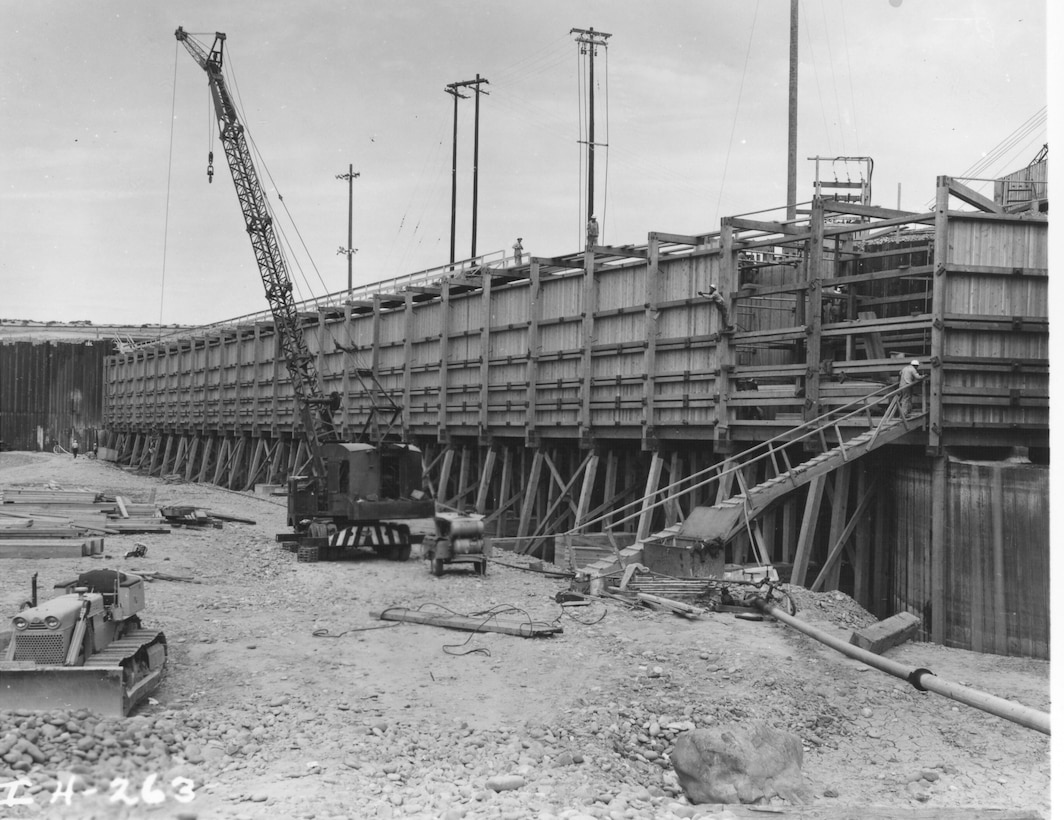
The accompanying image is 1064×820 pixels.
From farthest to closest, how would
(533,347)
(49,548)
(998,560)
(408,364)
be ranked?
(408,364)
(533,347)
(49,548)
(998,560)

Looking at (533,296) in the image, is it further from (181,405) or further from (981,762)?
(181,405)

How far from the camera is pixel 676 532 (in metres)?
15.3

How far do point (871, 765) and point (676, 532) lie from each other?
21.4 ft

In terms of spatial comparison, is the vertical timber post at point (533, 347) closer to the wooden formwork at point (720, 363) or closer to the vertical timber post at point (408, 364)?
the wooden formwork at point (720, 363)

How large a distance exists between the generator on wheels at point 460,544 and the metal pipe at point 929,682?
5.29 metres

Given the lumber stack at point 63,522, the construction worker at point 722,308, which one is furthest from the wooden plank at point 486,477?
the construction worker at point 722,308

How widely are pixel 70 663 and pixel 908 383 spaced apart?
42.7 ft

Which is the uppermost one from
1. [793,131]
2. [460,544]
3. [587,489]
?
[793,131]

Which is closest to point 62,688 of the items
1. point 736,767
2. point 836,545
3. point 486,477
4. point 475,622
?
point 475,622

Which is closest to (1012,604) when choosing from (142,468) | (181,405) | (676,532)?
(676,532)

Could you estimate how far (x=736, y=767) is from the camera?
7.75 meters

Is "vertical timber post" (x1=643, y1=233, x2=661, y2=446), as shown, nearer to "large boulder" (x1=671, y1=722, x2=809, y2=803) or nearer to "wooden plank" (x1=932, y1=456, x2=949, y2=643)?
"wooden plank" (x1=932, y1=456, x2=949, y2=643)

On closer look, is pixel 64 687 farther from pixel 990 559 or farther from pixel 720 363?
pixel 720 363

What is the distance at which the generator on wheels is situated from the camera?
1664cm
